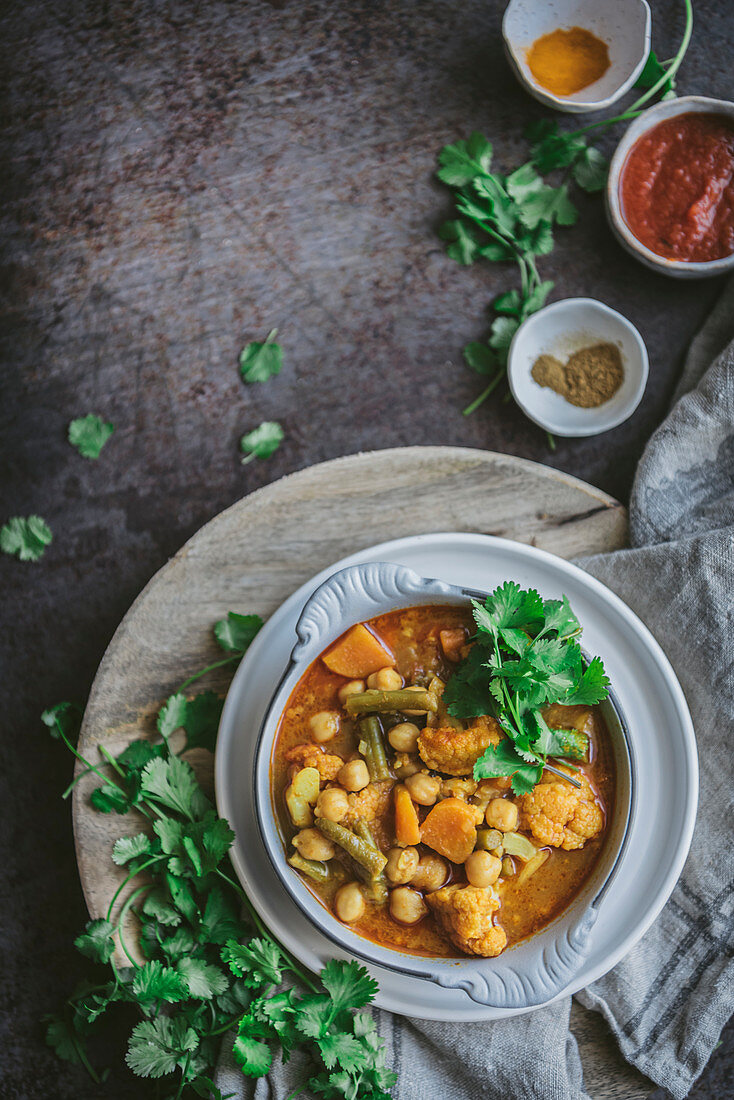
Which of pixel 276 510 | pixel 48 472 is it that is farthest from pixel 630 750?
pixel 48 472

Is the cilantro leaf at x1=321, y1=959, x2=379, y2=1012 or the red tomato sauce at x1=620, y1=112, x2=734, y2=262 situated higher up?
the red tomato sauce at x1=620, y1=112, x2=734, y2=262

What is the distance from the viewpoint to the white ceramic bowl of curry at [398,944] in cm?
214

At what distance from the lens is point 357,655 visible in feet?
7.83

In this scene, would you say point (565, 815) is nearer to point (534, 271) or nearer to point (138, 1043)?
point (138, 1043)

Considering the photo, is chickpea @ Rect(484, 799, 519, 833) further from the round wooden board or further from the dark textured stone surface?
the dark textured stone surface

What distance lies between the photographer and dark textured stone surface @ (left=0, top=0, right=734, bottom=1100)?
3045 mm

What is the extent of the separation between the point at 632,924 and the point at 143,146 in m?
3.24

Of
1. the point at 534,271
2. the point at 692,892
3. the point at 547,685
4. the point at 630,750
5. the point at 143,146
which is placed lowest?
the point at 692,892

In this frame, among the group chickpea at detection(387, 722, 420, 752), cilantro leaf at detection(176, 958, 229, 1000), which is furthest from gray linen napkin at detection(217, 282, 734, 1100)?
chickpea at detection(387, 722, 420, 752)

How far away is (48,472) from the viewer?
10.1ft

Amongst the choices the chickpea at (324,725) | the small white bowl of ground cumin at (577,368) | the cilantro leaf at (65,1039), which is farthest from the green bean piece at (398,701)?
the cilantro leaf at (65,1039)

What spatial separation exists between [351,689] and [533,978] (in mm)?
912

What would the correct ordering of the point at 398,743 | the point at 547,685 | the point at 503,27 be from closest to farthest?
the point at 547,685
the point at 398,743
the point at 503,27

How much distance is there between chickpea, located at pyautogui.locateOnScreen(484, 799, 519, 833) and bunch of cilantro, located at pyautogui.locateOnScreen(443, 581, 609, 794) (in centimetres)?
14
